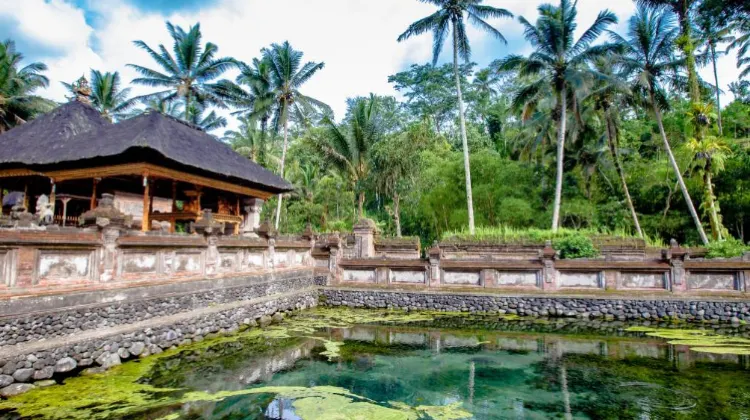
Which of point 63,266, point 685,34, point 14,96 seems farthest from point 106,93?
point 685,34

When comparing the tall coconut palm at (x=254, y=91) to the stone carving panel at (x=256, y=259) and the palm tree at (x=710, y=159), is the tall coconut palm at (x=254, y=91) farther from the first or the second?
the palm tree at (x=710, y=159)

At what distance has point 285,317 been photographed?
11.5m

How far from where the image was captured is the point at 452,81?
37.8 meters

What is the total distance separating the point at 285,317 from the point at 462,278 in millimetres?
5274

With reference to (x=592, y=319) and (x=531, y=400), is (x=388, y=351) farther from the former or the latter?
(x=592, y=319)

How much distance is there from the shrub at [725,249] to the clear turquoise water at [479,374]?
18.8ft

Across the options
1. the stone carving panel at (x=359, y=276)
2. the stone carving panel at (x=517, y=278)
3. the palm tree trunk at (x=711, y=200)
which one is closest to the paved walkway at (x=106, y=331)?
the stone carving panel at (x=359, y=276)

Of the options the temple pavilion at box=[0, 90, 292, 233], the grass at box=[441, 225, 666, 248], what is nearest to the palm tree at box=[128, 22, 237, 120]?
the temple pavilion at box=[0, 90, 292, 233]

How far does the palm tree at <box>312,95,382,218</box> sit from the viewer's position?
76.1ft

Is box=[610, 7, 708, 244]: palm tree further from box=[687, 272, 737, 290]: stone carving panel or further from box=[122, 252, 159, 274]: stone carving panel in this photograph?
box=[122, 252, 159, 274]: stone carving panel

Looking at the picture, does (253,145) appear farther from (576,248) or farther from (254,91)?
(576,248)

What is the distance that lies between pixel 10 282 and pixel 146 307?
7.38 ft

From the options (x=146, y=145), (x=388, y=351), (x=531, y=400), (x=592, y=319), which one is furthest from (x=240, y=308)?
(x=592, y=319)

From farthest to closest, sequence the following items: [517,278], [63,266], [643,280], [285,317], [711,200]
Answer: [711,200] < [517,278] < [285,317] < [643,280] < [63,266]
